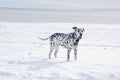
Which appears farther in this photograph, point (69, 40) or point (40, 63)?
point (69, 40)

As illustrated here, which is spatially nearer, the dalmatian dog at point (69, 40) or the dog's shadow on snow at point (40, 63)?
the dog's shadow on snow at point (40, 63)

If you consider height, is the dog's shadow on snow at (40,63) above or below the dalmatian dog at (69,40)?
below

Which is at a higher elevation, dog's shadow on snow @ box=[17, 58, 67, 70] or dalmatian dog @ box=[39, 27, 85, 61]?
dalmatian dog @ box=[39, 27, 85, 61]

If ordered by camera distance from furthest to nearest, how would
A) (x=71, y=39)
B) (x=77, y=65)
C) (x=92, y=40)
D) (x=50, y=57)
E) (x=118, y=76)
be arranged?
(x=92, y=40) → (x=50, y=57) → (x=71, y=39) → (x=77, y=65) → (x=118, y=76)

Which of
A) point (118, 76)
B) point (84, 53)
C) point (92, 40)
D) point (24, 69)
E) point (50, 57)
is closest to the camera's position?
point (118, 76)

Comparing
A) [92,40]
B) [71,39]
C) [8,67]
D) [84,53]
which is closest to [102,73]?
[71,39]

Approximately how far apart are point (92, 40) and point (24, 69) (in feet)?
36.8

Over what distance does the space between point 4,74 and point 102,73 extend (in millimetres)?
3297

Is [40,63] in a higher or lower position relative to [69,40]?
lower

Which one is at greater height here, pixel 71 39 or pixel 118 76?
pixel 71 39

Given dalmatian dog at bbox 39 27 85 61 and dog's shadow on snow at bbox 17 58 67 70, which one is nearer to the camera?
dog's shadow on snow at bbox 17 58 67 70

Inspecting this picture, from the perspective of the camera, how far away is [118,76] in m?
9.54

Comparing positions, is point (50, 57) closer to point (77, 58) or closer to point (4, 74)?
point (77, 58)

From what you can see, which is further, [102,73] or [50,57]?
[50,57]
